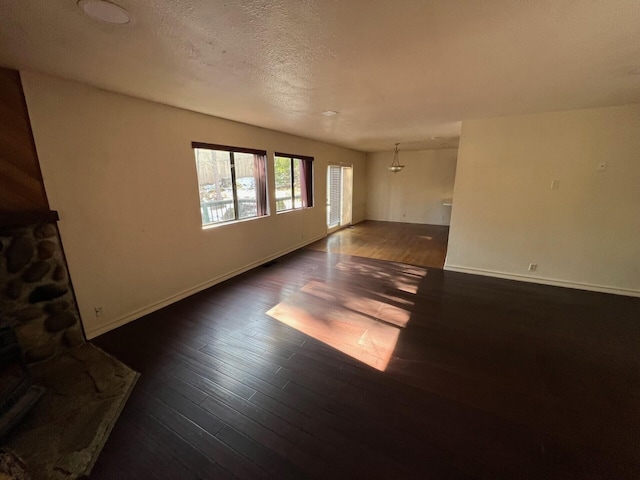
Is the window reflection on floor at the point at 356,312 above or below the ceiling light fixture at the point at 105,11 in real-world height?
below

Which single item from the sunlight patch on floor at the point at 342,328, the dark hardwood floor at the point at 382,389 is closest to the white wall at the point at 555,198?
the dark hardwood floor at the point at 382,389

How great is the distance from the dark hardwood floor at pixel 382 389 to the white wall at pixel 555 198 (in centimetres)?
57

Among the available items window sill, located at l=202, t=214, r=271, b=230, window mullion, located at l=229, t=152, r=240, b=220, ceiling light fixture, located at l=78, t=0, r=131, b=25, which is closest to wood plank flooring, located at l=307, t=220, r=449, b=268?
window sill, located at l=202, t=214, r=271, b=230

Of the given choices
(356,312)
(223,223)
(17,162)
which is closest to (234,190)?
(223,223)

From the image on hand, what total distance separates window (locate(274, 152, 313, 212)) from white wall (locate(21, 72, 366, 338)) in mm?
1156

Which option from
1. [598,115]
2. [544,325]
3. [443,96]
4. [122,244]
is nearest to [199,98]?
[122,244]

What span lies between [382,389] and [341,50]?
243 cm

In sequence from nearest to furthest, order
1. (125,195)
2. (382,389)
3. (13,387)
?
(13,387), (382,389), (125,195)

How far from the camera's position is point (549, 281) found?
12.6 ft

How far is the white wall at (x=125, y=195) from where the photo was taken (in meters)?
2.26

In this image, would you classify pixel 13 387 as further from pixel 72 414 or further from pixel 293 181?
pixel 293 181

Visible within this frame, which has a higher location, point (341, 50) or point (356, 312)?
point (341, 50)

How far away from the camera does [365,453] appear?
4.85ft

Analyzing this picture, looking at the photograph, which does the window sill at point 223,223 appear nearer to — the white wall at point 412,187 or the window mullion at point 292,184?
the window mullion at point 292,184
